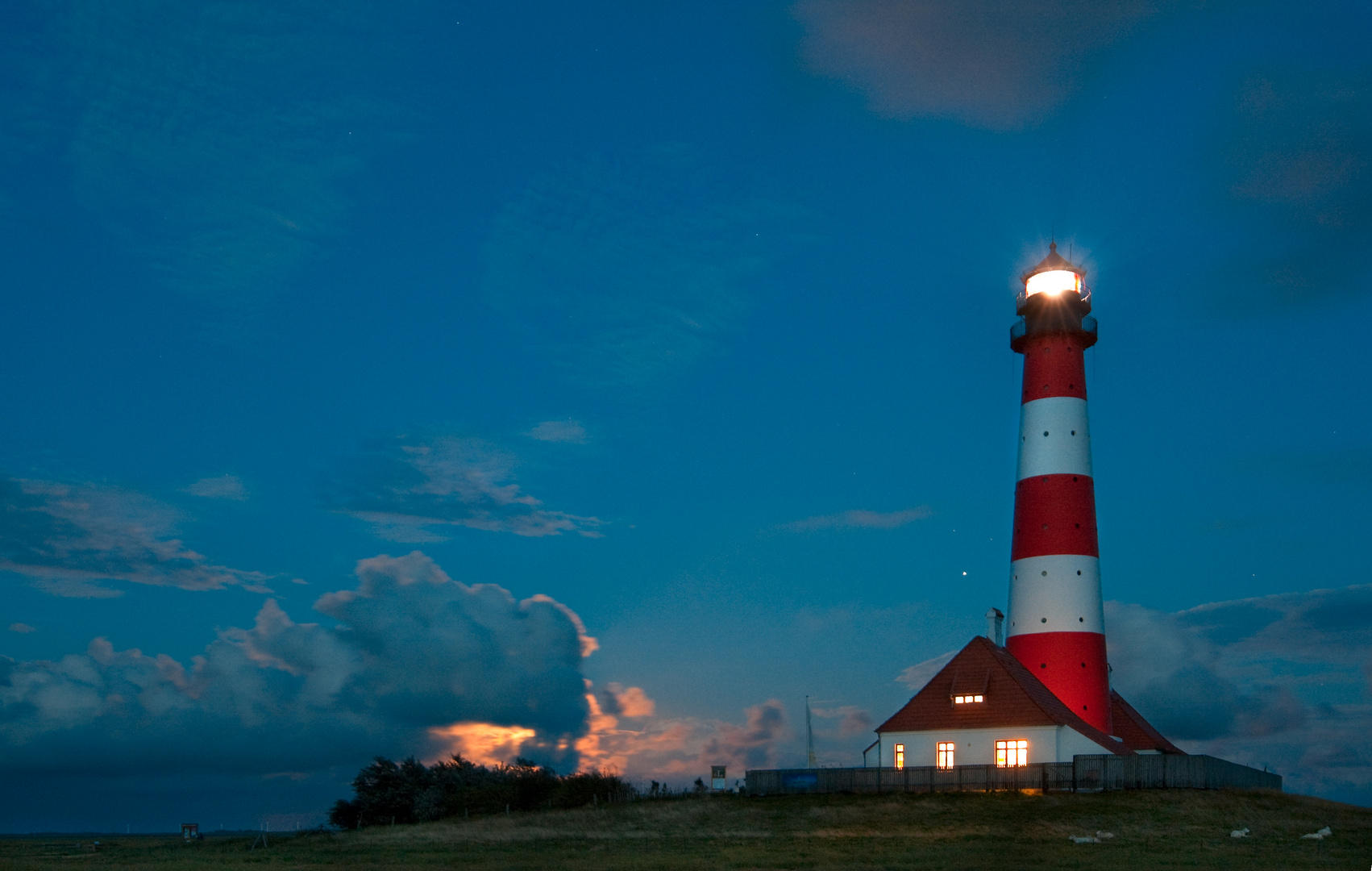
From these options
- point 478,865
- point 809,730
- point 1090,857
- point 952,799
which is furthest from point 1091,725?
point 478,865

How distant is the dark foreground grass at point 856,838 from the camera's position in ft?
98.7

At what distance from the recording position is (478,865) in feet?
104

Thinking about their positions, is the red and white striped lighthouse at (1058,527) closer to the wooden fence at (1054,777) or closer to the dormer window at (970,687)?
the dormer window at (970,687)

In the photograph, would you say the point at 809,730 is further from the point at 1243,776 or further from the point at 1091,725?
the point at 1243,776

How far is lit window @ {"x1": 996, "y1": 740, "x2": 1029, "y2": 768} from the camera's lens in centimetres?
4697

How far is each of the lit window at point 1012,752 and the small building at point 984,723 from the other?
34mm

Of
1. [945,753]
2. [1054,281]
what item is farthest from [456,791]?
[1054,281]

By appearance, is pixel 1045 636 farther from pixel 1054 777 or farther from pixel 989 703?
pixel 1054 777

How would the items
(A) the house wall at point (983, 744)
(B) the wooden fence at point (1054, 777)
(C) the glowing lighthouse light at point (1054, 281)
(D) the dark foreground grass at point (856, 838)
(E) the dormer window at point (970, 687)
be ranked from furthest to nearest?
(C) the glowing lighthouse light at point (1054, 281) < (E) the dormer window at point (970, 687) < (A) the house wall at point (983, 744) < (B) the wooden fence at point (1054, 777) < (D) the dark foreground grass at point (856, 838)

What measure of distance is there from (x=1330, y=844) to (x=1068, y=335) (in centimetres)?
2806

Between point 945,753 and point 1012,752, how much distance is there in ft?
9.82

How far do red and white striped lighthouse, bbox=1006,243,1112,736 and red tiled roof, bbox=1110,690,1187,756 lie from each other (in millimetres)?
4486

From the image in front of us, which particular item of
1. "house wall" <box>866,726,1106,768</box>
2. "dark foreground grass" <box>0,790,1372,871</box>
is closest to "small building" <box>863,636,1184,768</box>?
"house wall" <box>866,726,1106,768</box>

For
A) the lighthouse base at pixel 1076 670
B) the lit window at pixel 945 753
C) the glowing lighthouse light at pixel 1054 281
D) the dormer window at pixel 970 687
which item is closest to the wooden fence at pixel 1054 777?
the lit window at pixel 945 753
